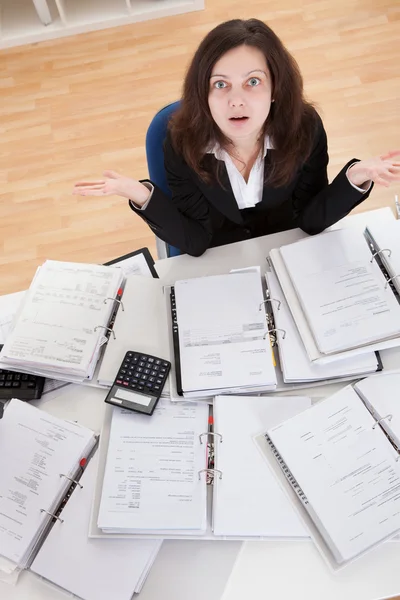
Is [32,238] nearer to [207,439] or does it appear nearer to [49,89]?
[49,89]

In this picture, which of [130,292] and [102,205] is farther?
[102,205]

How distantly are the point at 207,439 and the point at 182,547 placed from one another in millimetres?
227

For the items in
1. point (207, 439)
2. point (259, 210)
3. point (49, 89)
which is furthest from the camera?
point (49, 89)

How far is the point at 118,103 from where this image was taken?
9.86ft

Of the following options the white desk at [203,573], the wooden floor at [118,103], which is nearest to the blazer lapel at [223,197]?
the white desk at [203,573]

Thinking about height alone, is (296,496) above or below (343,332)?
below

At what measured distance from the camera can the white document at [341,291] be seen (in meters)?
1.31

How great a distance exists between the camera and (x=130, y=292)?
1.49m

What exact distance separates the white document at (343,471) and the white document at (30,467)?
0.45 metres

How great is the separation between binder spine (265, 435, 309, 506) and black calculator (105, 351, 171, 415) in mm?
273

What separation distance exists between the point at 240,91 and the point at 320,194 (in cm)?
36

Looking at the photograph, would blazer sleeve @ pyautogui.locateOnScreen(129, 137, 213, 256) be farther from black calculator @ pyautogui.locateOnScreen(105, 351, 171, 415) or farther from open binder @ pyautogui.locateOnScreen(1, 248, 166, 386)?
black calculator @ pyautogui.locateOnScreen(105, 351, 171, 415)

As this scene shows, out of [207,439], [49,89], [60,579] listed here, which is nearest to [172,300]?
[207,439]

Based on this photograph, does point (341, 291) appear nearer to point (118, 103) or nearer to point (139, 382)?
point (139, 382)
